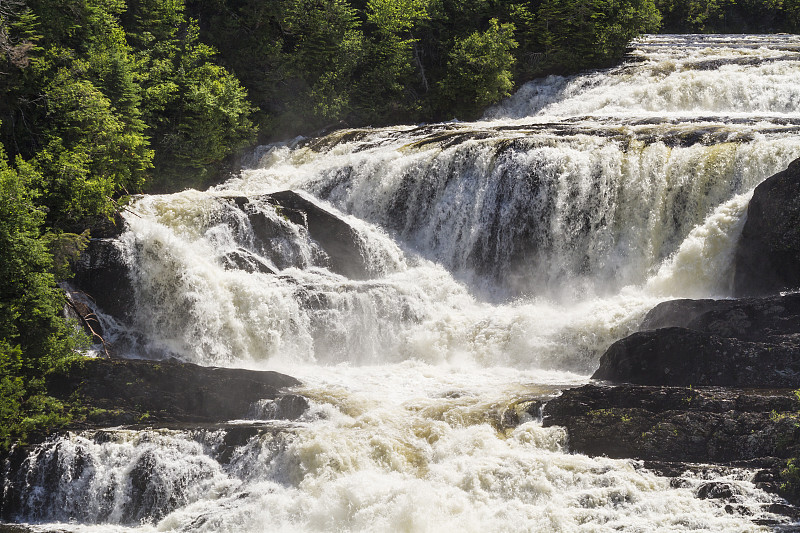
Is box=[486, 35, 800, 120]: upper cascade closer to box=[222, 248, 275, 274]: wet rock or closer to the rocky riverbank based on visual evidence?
the rocky riverbank

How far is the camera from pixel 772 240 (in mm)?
16672

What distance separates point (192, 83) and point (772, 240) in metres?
19.1

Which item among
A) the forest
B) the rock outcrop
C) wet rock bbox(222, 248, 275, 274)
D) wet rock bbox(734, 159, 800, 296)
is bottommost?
the rock outcrop

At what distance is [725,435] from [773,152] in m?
9.90

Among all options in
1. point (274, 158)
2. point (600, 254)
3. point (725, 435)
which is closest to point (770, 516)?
point (725, 435)

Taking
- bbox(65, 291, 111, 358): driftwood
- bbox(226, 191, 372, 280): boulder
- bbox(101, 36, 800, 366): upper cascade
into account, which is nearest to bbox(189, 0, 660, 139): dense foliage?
bbox(101, 36, 800, 366): upper cascade

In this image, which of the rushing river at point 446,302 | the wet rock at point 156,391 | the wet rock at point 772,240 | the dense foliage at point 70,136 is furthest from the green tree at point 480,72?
the wet rock at point 156,391

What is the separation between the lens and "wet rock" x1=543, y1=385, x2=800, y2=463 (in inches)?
446

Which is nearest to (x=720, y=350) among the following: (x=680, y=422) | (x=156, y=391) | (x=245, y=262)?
(x=680, y=422)

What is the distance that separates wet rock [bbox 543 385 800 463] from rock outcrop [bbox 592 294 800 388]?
0.78m

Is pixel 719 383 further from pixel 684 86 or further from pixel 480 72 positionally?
pixel 480 72

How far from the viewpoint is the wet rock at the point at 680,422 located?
1134cm

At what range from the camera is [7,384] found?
12484 mm

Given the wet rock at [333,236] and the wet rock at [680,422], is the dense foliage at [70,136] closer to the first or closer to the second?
the wet rock at [333,236]
